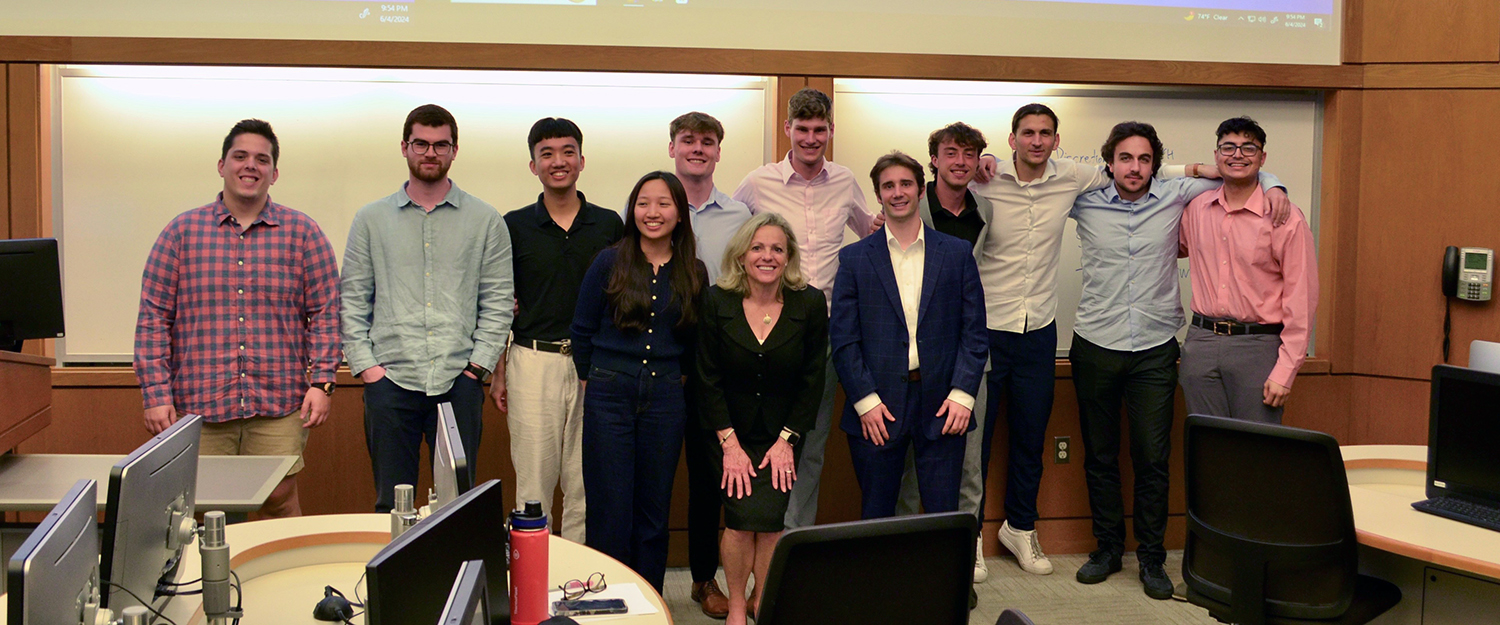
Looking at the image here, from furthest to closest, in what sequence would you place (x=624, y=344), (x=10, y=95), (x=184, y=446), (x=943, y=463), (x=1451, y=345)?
(x=1451, y=345)
(x=10, y=95)
(x=943, y=463)
(x=624, y=344)
(x=184, y=446)

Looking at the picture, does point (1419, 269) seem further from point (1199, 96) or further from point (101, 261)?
point (101, 261)

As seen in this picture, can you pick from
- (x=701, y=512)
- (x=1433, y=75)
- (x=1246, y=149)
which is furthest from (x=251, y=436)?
(x=1433, y=75)

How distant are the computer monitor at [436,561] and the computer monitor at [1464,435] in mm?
2397

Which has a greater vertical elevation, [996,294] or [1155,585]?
[996,294]

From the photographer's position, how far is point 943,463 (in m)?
3.70

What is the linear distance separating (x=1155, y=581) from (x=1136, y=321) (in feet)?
3.26

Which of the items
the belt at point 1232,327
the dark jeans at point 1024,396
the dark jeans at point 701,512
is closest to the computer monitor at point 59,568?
the dark jeans at point 701,512

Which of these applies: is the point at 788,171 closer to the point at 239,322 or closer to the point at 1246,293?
the point at 1246,293

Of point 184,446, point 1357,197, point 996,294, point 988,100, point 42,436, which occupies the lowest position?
point 42,436

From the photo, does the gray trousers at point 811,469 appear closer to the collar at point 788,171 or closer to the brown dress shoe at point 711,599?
the brown dress shoe at point 711,599

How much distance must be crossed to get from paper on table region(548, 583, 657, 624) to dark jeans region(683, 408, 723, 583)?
5.49 ft

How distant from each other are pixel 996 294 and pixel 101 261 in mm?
3449

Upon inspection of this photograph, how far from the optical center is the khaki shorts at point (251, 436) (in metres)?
3.44

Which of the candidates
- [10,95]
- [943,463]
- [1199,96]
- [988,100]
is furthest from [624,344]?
[1199,96]
